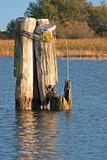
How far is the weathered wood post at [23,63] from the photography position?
1953 cm

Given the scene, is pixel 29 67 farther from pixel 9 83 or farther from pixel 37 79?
pixel 9 83

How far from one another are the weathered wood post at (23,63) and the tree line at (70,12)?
3511 inches

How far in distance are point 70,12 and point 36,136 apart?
337 feet

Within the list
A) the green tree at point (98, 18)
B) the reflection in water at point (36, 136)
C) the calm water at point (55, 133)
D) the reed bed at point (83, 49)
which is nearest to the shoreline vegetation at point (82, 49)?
the reed bed at point (83, 49)

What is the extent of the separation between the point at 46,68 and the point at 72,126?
7.29 feet

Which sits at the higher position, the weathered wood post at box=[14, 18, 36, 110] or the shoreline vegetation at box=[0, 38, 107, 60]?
the weathered wood post at box=[14, 18, 36, 110]

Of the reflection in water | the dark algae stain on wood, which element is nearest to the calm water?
the reflection in water

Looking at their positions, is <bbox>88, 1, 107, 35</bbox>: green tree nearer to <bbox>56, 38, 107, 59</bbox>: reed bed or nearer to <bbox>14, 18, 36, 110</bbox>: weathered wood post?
<bbox>56, 38, 107, 59</bbox>: reed bed

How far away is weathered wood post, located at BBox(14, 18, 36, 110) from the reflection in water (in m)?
0.61

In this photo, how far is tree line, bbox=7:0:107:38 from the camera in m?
113

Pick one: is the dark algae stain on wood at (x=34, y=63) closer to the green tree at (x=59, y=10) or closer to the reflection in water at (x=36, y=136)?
the reflection in water at (x=36, y=136)

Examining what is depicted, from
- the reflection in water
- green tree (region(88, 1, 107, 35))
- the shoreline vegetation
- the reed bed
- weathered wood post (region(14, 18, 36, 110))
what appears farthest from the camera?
green tree (region(88, 1, 107, 35))

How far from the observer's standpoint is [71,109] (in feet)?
69.8

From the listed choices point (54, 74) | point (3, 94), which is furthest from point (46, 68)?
point (3, 94)
